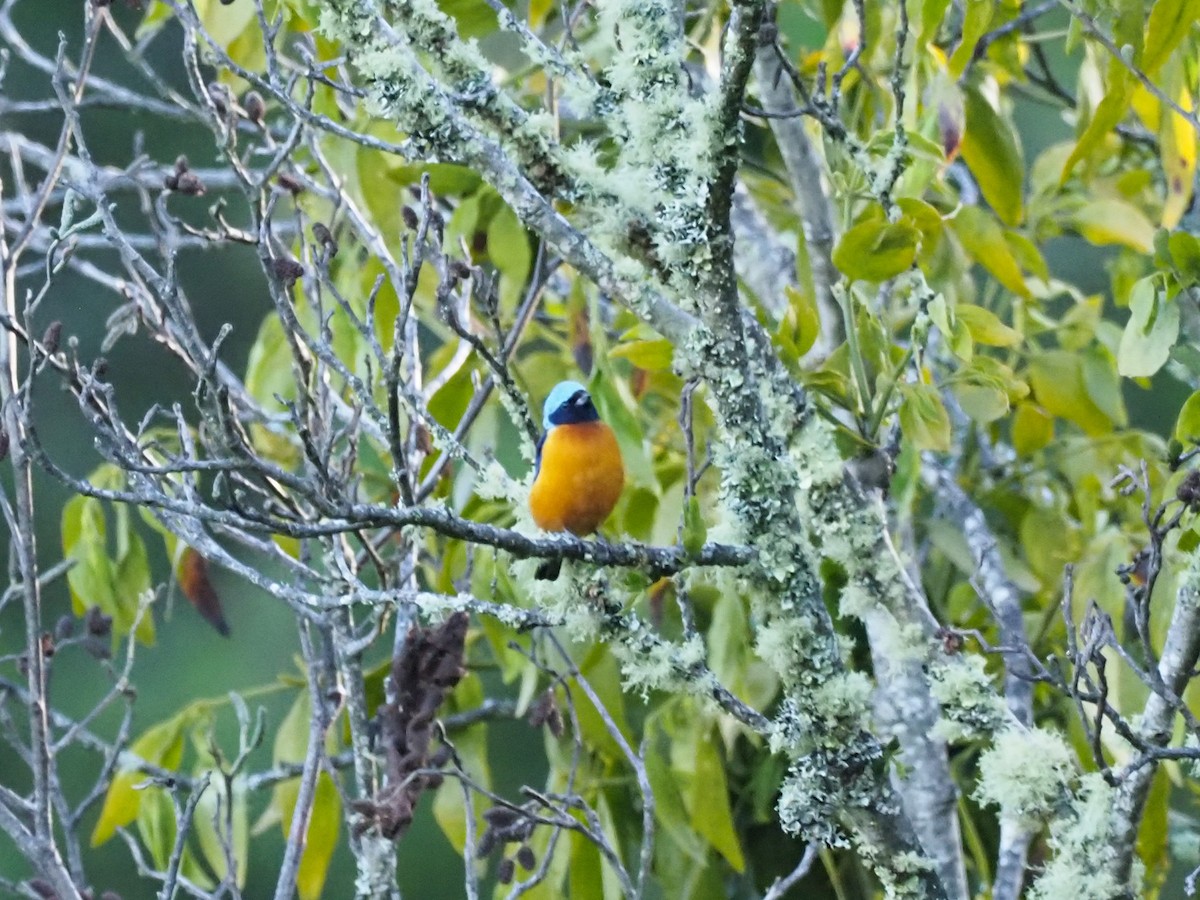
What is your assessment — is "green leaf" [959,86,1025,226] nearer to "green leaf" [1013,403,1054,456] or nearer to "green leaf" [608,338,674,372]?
"green leaf" [1013,403,1054,456]

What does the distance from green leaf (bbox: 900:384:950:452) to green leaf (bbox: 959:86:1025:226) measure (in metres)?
0.43

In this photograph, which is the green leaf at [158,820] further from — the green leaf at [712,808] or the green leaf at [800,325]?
the green leaf at [800,325]

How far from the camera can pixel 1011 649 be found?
1075 millimetres

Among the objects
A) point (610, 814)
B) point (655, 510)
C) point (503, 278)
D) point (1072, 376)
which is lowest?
point (610, 814)

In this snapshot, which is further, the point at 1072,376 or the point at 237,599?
the point at 237,599

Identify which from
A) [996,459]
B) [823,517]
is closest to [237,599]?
[996,459]

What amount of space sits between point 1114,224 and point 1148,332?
0.62 meters

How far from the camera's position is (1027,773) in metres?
1.10

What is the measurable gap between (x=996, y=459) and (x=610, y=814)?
80cm

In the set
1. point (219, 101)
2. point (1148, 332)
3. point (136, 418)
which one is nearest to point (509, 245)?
point (219, 101)

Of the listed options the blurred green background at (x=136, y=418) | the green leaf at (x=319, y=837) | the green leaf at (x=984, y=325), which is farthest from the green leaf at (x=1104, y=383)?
the blurred green background at (x=136, y=418)

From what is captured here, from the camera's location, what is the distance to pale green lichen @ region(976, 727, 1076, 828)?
1.10 meters

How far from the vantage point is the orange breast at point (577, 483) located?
1413 millimetres

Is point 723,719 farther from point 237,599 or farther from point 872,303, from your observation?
point 237,599
